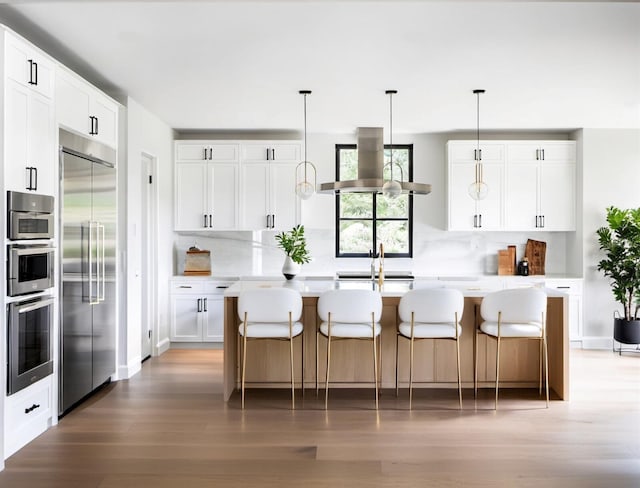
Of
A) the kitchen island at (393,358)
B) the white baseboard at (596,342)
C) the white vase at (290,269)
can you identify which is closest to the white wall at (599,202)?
the white baseboard at (596,342)

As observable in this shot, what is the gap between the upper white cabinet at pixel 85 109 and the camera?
4227 mm

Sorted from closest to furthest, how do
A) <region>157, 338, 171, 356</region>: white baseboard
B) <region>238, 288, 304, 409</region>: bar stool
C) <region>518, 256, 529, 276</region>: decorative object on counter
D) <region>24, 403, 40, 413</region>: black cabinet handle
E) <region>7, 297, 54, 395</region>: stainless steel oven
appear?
<region>7, 297, 54, 395</region>: stainless steel oven < <region>24, 403, 40, 413</region>: black cabinet handle < <region>238, 288, 304, 409</region>: bar stool < <region>157, 338, 171, 356</region>: white baseboard < <region>518, 256, 529, 276</region>: decorative object on counter

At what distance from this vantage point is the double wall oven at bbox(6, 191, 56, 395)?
3469mm

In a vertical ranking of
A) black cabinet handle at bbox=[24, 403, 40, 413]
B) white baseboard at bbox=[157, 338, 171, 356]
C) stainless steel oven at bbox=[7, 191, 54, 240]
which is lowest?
white baseboard at bbox=[157, 338, 171, 356]

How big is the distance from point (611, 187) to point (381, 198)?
279cm

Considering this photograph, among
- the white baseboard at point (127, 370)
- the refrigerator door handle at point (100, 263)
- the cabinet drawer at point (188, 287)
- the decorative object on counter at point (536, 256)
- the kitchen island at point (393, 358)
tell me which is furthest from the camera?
the decorative object on counter at point (536, 256)

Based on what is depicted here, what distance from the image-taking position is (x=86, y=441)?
12.5 feet

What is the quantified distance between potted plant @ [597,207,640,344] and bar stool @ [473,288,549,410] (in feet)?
8.69

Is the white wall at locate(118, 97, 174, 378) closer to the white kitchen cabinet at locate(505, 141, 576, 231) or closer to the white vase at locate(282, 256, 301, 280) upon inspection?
the white vase at locate(282, 256, 301, 280)

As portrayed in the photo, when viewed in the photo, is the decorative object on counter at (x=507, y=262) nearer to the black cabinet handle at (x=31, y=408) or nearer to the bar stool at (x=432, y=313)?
the bar stool at (x=432, y=313)

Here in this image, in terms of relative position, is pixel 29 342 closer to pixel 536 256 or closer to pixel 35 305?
pixel 35 305

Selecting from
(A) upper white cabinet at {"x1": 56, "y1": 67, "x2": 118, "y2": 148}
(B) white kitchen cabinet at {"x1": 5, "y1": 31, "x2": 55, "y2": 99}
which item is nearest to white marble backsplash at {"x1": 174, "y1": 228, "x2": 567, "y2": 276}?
(A) upper white cabinet at {"x1": 56, "y1": 67, "x2": 118, "y2": 148}

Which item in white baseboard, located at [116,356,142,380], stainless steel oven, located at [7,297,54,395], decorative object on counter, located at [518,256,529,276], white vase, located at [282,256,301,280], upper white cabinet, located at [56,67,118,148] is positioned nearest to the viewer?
stainless steel oven, located at [7,297,54,395]

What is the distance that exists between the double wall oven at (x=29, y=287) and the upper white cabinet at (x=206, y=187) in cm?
332
